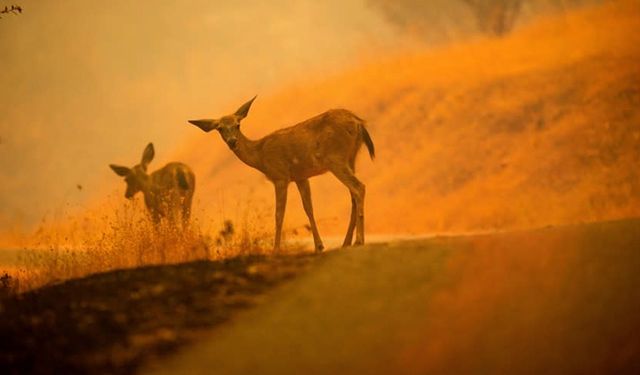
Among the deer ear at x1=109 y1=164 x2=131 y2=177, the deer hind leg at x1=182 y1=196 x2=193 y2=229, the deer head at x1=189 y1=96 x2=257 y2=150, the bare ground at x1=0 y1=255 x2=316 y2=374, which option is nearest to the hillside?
the deer hind leg at x1=182 y1=196 x2=193 y2=229

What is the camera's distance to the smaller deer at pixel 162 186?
24.5ft

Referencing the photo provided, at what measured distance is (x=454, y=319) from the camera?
3.68 m

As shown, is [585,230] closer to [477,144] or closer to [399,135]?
[477,144]

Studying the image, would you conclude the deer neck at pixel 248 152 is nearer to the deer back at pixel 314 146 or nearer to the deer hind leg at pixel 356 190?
the deer back at pixel 314 146

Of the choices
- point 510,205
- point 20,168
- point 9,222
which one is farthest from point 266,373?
point 20,168

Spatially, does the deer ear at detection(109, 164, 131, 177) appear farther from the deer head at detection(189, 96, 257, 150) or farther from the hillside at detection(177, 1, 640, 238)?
the deer head at detection(189, 96, 257, 150)

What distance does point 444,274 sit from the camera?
409cm

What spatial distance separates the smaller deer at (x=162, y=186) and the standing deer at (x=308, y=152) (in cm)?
159

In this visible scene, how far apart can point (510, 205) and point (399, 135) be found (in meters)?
2.71

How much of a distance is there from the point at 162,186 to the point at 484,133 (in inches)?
A: 187

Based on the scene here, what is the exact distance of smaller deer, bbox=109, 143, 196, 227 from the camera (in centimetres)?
746

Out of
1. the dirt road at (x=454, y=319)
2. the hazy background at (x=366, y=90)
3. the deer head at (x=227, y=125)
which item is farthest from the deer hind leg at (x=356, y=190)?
the hazy background at (x=366, y=90)

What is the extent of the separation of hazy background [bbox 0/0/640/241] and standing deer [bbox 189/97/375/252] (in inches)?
133

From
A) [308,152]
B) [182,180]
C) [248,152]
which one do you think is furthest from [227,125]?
[182,180]
